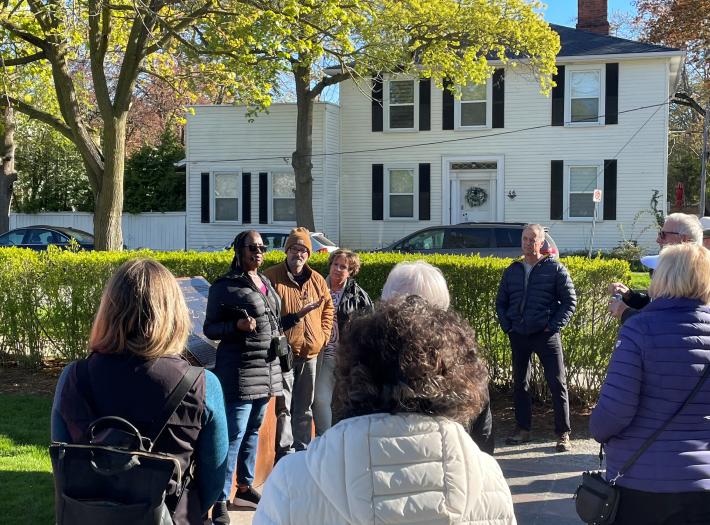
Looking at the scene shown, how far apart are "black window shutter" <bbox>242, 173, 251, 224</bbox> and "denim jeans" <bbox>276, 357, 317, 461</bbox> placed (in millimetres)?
20778

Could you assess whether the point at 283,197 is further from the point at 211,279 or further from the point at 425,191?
the point at 211,279

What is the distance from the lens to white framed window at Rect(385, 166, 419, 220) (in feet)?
84.9

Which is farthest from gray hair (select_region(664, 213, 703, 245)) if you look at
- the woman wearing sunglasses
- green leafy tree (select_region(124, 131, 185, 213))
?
green leafy tree (select_region(124, 131, 185, 213))

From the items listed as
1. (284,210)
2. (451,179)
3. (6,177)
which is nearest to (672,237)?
(451,179)

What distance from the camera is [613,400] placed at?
3.25 m

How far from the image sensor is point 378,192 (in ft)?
85.2

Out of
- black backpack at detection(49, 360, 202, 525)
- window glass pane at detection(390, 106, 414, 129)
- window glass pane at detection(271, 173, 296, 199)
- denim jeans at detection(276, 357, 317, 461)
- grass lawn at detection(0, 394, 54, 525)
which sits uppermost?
window glass pane at detection(390, 106, 414, 129)

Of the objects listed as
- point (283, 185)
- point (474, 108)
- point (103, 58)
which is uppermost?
point (474, 108)

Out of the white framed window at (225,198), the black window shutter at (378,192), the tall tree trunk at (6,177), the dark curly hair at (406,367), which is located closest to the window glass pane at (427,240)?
the black window shutter at (378,192)

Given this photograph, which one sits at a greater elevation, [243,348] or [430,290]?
[430,290]

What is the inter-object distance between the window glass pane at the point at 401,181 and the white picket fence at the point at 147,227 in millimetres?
8076

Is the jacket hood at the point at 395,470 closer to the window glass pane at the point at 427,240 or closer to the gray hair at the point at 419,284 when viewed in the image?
the gray hair at the point at 419,284

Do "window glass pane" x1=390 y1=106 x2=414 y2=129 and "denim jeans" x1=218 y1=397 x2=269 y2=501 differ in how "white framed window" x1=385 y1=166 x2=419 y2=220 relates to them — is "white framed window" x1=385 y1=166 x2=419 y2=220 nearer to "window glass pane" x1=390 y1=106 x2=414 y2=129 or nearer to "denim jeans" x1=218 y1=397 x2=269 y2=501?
"window glass pane" x1=390 y1=106 x2=414 y2=129

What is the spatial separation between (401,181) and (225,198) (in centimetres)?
622
